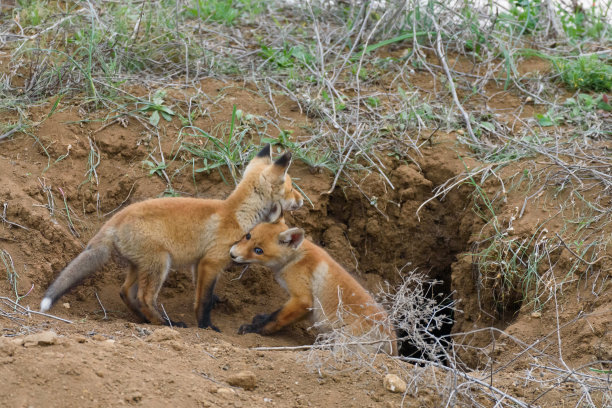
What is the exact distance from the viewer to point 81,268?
5953mm

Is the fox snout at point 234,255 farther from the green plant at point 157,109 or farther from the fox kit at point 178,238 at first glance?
the green plant at point 157,109

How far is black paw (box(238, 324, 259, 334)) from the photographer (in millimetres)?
6629

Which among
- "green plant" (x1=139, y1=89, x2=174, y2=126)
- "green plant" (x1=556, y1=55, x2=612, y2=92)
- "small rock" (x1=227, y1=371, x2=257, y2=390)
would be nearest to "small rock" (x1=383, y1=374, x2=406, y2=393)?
"small rock" (x1=227, y1=371, x2=257, y2=390)

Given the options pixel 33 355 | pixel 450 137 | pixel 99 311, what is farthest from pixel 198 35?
pixel 33 355

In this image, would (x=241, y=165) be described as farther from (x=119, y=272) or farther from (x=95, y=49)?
(x=95, y=49)

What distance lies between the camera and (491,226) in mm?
7223

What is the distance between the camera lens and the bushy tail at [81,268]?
577cm

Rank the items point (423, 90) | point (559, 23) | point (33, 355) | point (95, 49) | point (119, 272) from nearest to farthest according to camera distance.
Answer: point (33, 355) < point (119, 272) < point (95, 49) < point (423, 90) < point (559, 23)

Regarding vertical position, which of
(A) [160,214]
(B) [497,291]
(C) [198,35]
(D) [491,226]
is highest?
(C) [198,35]

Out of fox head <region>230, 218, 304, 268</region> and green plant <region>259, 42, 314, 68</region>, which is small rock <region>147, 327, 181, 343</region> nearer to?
fox head <region>230, 218, 304, 268</region>

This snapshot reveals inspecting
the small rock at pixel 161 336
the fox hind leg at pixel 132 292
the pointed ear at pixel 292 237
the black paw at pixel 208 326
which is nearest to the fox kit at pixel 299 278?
the pointed ear at pixel 292 237

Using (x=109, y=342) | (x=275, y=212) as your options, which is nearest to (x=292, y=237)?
(x=275, y=212)

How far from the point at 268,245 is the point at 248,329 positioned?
818 millimetres

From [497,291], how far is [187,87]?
4255 mm
